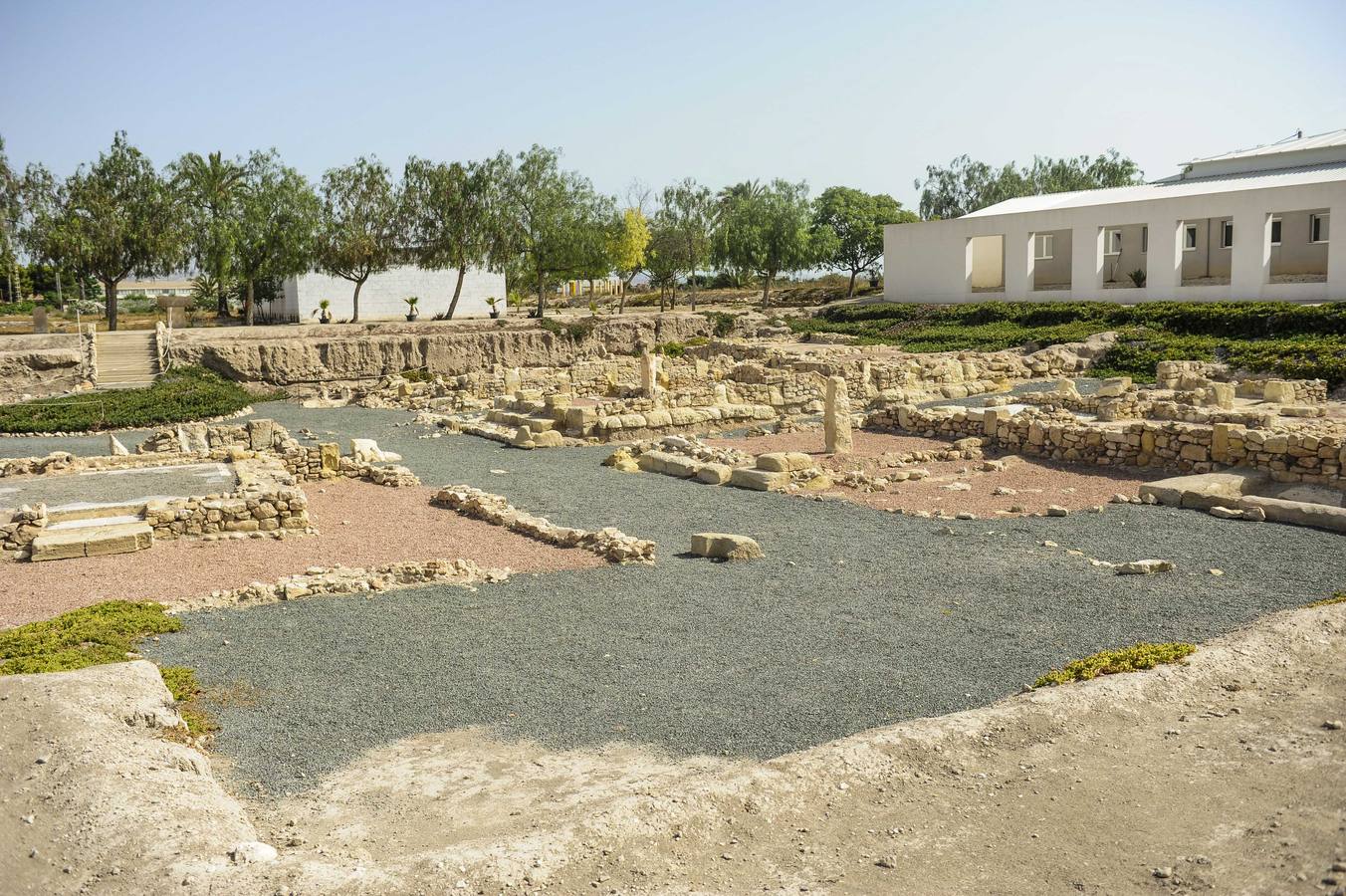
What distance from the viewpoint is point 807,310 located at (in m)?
53.4

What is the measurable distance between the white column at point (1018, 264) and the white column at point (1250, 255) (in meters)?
8.36

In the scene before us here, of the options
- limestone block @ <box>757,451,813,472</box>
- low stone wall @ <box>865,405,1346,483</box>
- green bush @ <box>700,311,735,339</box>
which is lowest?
limestone block @ <box>757,451,813,472</box>

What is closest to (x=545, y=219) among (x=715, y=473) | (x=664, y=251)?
(x=664, y=251)

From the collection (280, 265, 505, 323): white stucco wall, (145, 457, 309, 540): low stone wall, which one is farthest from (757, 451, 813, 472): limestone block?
(280, 265, 505, 323): white stucco wall

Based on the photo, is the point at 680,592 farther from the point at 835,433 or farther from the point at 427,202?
the point at 427,202

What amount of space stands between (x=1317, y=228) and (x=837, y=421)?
29.6m

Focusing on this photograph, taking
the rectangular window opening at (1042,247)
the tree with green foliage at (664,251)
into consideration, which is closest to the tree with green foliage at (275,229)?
the tree with green foliage at (664,251)

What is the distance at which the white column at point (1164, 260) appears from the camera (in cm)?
3994

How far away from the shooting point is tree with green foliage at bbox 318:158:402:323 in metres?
47.8

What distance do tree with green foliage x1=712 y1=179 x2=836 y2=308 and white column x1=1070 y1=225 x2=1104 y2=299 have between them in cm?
2102

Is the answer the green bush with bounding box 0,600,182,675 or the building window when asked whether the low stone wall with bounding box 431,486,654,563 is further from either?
the building window

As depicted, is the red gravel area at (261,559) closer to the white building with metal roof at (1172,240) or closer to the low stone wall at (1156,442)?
the low stone wall at (1156,442)

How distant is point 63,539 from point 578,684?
8.16 m

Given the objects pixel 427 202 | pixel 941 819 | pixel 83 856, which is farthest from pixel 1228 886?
pixel 427 202
